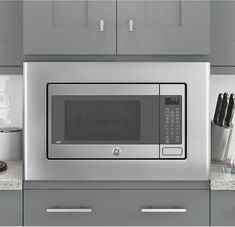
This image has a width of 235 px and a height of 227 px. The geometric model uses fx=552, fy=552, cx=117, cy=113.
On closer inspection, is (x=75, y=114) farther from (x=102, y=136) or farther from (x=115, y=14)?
(x=115, y=14)

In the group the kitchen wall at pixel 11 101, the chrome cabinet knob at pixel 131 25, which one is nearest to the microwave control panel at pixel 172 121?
the chrome cabinet knob at pixel 131 25

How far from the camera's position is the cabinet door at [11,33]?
2529 millimetres

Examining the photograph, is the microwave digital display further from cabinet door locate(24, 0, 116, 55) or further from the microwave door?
cabinet door locate(24, 0, 116, 55)

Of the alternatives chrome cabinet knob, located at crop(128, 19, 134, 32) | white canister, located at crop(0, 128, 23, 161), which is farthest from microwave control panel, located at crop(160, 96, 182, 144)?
white canister, located at crop(0, 128, 23, 161)

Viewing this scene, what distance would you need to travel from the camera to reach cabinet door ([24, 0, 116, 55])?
2.28 meters

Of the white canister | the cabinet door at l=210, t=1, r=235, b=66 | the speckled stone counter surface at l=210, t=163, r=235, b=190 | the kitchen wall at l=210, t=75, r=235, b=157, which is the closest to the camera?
the speckled stone counter surface at l=210, t=163, r=235, b=190

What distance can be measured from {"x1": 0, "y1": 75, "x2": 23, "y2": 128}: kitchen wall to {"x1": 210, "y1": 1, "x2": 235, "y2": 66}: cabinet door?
104 centimetres

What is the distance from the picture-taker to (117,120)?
2271mm

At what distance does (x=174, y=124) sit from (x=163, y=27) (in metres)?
0.40

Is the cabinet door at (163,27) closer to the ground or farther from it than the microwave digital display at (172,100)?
farther from it

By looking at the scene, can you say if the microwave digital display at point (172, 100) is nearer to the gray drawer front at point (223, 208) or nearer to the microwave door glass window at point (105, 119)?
the microwave door glass window at point (105, 119)

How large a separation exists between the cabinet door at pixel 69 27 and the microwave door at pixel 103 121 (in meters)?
0.16

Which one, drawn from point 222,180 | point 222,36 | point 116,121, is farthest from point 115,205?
point 222,36

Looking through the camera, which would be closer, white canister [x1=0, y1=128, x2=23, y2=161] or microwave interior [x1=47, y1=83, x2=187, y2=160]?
microwave interior [x1=47, y1=83, x2=187, y2=160]
